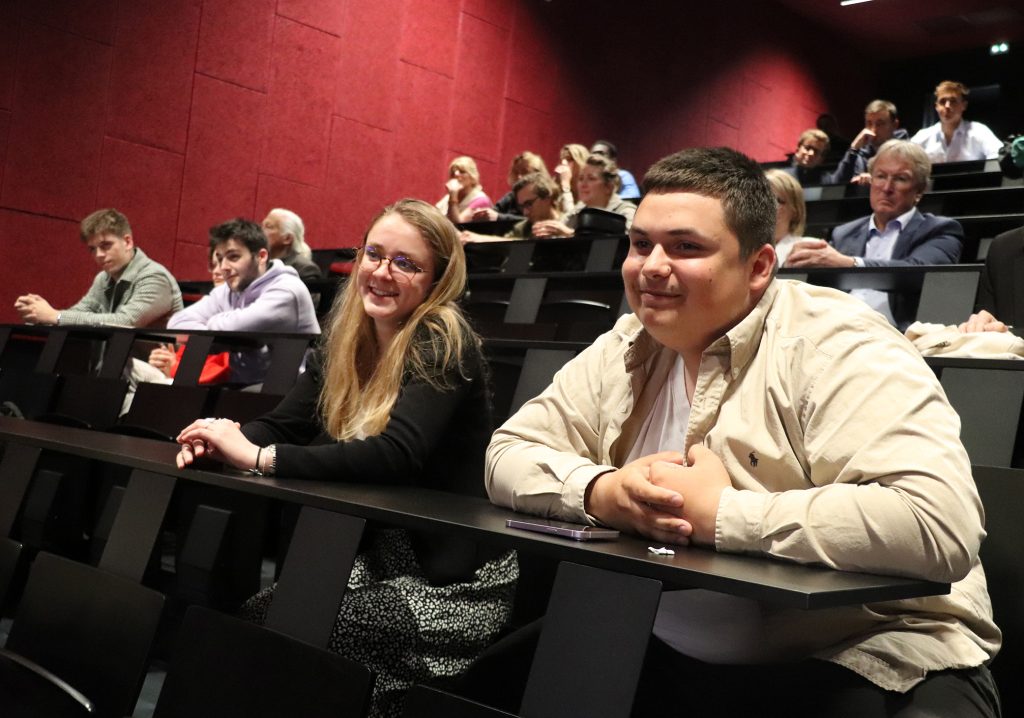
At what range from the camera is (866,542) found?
839mm

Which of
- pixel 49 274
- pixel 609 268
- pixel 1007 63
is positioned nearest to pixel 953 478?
pixel 609 268

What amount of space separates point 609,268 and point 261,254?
1.18 m

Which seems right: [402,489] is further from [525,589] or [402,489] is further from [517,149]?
[517,149]

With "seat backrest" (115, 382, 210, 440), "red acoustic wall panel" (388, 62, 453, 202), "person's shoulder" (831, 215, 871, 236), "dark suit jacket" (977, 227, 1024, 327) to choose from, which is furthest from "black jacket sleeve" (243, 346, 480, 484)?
"red acoustic wall panel" (388, 62, 453, 202)

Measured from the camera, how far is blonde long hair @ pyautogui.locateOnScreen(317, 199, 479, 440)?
149 centimetres

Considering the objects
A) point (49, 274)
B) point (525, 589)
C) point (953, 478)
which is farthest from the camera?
point (49, 274)

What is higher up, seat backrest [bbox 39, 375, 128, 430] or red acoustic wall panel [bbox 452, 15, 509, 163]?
red acoustic wall panel [bbox 452, 15, 509, 163]

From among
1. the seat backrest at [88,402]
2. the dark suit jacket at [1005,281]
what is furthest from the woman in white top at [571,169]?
the dark suit jacket at [1005,281]

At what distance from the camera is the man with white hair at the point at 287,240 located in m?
4.48

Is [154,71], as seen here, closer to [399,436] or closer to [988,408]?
[399,436]

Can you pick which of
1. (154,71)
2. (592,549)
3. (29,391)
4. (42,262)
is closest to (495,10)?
(154,71)

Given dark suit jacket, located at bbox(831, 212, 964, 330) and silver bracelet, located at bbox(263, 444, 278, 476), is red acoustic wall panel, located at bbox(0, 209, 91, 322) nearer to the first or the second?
dark suit jacket, located at bbox(831, 212, 964, 330)

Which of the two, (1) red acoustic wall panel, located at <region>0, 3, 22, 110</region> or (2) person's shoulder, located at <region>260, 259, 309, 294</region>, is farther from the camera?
(1) red acoustic wall panel, located at <region>0, 3, 22, 110</region>

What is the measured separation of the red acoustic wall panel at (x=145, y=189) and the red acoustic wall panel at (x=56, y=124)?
3.1 inches
